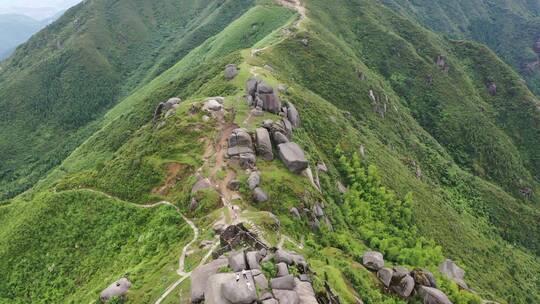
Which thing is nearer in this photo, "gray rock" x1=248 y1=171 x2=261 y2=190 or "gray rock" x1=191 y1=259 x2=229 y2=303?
"gray rock" x1=191 y1=259 x2=229 y2=303

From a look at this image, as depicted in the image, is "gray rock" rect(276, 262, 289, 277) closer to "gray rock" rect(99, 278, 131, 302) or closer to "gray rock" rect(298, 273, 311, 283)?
"gray rock" rect(298, 273, 311, 283)

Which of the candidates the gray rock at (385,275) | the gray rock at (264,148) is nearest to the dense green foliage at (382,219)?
the gray rock at (385,275)

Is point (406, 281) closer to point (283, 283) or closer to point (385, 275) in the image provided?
point (385, 275)

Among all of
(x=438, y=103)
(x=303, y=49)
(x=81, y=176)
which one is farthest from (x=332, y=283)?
(x=438, y=103)

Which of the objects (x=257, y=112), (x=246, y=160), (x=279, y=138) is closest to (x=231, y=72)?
(x=257, y=112)

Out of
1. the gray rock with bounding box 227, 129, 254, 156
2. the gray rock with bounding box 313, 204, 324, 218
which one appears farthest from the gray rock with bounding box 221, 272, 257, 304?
the gray rock with bounding box 227, 129, 254, 156

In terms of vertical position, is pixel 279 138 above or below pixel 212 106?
Answer: below
